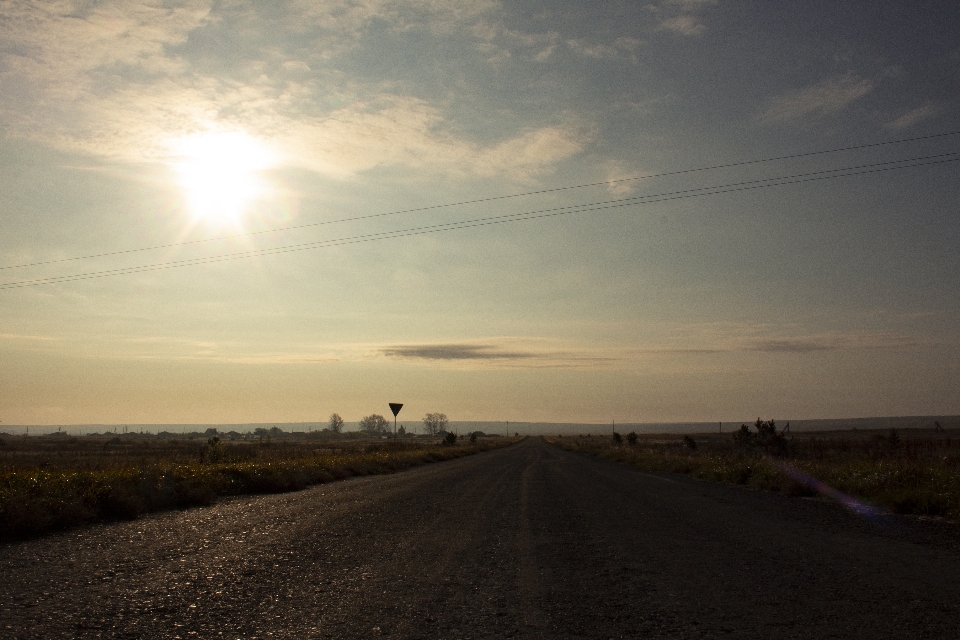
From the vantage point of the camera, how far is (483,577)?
6.84 meters

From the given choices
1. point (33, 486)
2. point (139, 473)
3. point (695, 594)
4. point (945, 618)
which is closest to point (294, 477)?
point (139, 473)

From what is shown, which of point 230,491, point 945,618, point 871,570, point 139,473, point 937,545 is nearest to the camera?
point 945,618

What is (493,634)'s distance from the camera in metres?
4.80

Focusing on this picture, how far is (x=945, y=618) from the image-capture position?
5285 millimetres

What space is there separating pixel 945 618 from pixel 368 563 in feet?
18.8

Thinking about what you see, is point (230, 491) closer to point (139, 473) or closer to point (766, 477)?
point (139, 473)

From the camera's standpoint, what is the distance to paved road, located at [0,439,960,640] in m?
5.03

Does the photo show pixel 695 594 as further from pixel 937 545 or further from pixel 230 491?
pixel 230 491

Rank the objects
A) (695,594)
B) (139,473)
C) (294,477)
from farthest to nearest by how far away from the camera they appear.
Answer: (294,477) < (139,473) < (695,594)

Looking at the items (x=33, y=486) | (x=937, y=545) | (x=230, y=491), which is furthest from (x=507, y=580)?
(x=230, y=491)

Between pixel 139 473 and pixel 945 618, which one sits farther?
pixel 139 473

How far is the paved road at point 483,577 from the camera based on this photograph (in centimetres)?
503

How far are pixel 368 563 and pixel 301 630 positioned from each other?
2.73 metres

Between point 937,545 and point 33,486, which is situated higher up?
point 33,486
